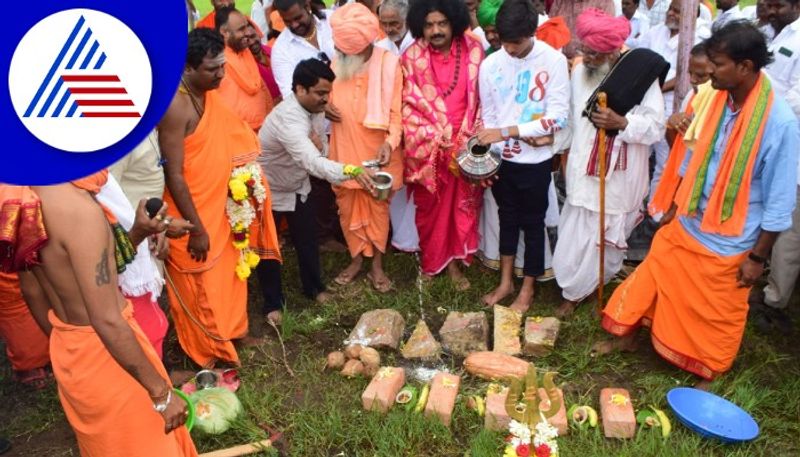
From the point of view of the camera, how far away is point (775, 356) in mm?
4223

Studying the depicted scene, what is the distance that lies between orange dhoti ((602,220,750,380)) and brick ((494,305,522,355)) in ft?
1.88

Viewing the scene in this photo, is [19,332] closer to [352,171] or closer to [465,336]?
[352,171]

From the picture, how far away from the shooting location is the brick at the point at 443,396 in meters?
A: 3.75

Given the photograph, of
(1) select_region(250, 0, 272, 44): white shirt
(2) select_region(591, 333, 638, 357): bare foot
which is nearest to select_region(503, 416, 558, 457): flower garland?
(2) select_region(591, 333, 638, 357): bare foot

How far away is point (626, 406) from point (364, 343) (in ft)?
5.41

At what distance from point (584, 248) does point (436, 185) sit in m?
1.12

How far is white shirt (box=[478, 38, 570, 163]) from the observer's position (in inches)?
172

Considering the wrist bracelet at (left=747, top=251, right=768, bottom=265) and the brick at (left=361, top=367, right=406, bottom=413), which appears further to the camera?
the brick at (left=361, top=367, right=406, bottom=413)

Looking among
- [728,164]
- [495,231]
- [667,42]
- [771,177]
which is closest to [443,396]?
[495,231]

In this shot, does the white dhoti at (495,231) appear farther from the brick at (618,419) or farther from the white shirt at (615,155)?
the brick at (618,419)

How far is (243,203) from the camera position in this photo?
4199 mm

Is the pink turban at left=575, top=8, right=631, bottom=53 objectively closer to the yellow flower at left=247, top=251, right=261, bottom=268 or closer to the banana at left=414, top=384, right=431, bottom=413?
the banana at left=414, top=384, right=431, bottom=413

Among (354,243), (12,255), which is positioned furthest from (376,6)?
(12,255)

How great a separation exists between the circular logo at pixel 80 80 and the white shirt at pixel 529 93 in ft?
10.0
